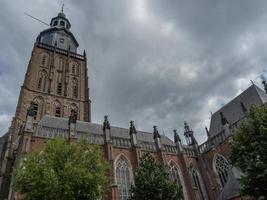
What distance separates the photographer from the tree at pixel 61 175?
1226cm

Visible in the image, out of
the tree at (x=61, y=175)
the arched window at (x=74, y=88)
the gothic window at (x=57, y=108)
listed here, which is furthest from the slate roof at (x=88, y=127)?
the tree at (x=61, y=175)

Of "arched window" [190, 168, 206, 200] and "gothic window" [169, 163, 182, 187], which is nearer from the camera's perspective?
"arched window" [190, 168, 206, 200]

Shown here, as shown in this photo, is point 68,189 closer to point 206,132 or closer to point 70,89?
point 206,132

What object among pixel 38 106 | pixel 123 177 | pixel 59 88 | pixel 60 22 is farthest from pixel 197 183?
pixel 60 22

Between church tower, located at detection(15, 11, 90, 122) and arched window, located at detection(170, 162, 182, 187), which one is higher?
church tower, located at detection(15, 11, 90, 122)

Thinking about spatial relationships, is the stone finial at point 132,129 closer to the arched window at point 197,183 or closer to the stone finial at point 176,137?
the stone finial at point 176,137

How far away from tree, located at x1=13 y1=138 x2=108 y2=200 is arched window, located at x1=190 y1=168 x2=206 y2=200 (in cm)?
1473

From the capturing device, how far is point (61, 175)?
12852 millimetres

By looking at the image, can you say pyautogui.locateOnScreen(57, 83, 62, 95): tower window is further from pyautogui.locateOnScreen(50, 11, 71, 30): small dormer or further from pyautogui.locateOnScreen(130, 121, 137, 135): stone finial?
pyautogui.locateOnScreen(50, 11, 71, 30): small dormer

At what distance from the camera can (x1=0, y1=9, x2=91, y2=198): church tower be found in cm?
3072

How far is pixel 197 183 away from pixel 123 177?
918cm

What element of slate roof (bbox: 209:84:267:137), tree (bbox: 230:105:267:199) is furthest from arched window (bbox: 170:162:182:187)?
tree (bbox: 230:105:267:199)

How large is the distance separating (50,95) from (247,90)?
28.4 meters

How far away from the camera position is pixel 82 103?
1426 inches
